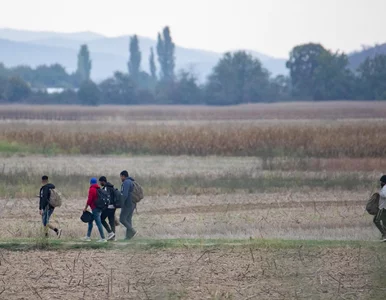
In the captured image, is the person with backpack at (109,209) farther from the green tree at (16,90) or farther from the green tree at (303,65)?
the green tree at (16,90)

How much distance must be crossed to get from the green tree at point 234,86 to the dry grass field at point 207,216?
50133mm

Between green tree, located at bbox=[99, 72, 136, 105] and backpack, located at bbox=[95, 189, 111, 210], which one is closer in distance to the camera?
backpack, located at bbox=[95, 189, 111, 210]

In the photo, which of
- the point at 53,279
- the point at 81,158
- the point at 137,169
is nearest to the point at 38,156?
the point at 81,158

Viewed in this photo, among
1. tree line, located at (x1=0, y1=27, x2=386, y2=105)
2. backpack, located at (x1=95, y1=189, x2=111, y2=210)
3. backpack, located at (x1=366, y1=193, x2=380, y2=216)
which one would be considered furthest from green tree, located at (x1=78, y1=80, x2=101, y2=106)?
backpack, located at (x1=366, y1=193, x2=380, y2=216)

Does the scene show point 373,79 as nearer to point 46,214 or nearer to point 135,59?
point 135,59

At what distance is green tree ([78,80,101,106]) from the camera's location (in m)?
97.9

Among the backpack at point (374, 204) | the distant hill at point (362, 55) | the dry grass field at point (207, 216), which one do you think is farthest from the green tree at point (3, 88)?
the backpack at point (374, 204)

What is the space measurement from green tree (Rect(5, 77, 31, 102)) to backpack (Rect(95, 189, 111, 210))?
8145cm

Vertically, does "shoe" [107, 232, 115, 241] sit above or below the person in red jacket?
below

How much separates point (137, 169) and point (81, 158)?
561 cm

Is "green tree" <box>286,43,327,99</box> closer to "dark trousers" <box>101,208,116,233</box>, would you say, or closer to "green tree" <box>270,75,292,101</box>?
"green tree" <box>270,75,292,101</box>

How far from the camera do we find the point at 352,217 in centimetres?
2297

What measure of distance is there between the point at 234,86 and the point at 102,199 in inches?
3178

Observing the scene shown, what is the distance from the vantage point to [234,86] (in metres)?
97.8
